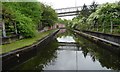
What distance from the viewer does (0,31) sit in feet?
52.2

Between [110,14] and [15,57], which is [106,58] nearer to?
[15,57]

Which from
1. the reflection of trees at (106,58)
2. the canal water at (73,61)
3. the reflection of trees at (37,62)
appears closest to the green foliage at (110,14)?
the reflection of trees at (106,58)

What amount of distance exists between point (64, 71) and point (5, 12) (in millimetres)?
9069

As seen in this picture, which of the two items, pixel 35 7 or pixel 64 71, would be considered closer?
pixel 64 71

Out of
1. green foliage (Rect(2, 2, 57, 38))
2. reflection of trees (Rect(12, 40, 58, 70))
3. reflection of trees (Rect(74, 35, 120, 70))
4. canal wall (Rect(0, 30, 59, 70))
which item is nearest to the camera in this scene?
canal wall (Rect(0, 30, 59, 70))

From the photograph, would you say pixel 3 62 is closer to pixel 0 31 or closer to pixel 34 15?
pixel 0 31

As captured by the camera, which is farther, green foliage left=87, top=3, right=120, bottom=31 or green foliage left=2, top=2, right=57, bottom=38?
green foliage left=87, top=3, right=120, bottom=31

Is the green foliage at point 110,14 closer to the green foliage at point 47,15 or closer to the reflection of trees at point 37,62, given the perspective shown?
the reflection of trees at point 37,62

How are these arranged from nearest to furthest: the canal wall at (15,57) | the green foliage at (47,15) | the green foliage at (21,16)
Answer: the canal wall at (15,57) < the green foliage at (21,16) < the green foliage at (47,15)

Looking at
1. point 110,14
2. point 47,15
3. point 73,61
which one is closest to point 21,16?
point 110,14

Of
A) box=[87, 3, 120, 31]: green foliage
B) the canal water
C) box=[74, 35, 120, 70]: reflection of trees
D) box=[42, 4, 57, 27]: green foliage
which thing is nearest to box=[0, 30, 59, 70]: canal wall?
the canal water

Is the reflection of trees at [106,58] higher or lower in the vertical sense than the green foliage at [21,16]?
lower

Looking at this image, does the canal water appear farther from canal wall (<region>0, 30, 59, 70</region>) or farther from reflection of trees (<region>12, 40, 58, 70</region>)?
canal wall (<region>0, 30, 59, 70</region>)

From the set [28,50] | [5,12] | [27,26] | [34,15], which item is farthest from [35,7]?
[28,50]
